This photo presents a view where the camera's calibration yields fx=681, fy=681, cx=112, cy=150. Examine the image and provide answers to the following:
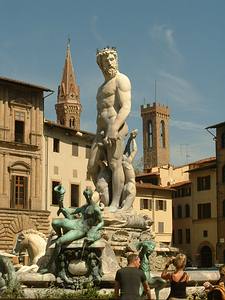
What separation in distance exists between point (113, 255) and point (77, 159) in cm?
4220

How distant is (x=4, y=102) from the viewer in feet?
165

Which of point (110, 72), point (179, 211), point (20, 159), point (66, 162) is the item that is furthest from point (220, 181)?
point (110, 72)

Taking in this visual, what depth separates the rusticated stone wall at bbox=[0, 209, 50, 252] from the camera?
1865 inches

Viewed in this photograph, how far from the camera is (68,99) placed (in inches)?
5281

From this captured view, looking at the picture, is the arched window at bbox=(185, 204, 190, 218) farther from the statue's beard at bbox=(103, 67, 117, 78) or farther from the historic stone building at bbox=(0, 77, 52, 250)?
the statue's beard at bbox=(103, 67, 117, 78)

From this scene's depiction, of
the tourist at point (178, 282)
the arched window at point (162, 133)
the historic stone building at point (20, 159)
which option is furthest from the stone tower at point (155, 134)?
the tourist at point (178, 282)

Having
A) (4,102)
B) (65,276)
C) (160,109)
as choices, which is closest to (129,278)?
(65,276)

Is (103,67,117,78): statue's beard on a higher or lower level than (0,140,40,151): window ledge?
lower

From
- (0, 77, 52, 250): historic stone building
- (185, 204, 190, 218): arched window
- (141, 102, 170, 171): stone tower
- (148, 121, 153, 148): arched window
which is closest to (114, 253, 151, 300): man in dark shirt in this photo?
(0, 77, 52, 250): historic stone building

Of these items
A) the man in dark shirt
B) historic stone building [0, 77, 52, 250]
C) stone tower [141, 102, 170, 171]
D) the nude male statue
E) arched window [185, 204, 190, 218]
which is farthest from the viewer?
stone tower [141, 102, 170, 171]

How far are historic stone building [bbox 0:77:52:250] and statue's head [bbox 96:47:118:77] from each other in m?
32.8

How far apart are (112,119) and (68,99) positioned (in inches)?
4682

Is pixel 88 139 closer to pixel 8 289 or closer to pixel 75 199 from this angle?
pixel 75 199

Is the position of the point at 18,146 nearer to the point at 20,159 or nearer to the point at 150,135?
the point at 20,159
